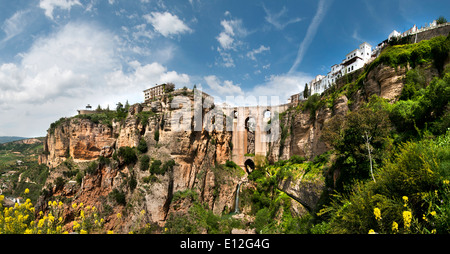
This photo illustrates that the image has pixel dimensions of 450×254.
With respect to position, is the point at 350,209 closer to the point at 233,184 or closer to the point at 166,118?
the point at 166,118

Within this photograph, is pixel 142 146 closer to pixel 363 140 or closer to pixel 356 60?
pixel 363 140

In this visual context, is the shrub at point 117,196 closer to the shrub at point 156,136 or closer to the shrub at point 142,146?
the shrub at point 142,146

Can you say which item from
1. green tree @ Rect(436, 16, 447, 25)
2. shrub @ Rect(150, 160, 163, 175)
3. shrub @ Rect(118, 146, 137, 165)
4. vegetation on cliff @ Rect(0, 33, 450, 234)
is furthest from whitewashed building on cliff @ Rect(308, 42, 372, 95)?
shrub @ Rect(118, 146, 137, 165)

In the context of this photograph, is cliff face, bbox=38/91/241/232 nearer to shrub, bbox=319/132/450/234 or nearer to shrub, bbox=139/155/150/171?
shrub, bbox=139/155/150/171

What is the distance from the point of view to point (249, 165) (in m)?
37.9

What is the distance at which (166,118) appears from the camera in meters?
26.8

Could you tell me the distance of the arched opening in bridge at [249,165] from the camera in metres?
36.9

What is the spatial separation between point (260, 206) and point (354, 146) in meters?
18.4

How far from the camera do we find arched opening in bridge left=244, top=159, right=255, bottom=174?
36.9m

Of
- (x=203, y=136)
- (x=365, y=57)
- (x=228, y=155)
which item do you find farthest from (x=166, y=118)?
(x=365, y=57)

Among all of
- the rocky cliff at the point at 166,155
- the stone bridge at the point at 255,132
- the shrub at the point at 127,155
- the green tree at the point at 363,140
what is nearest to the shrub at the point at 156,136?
the rocky cliff at the point at 166,155

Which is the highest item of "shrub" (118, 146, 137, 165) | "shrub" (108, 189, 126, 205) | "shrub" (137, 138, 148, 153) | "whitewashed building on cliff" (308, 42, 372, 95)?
"whitewashed building on cliff" (308, 42, 372, 95)

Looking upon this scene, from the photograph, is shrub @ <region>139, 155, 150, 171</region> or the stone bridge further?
the stone bridge

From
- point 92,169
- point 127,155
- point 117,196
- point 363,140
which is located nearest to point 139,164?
point 127,155
